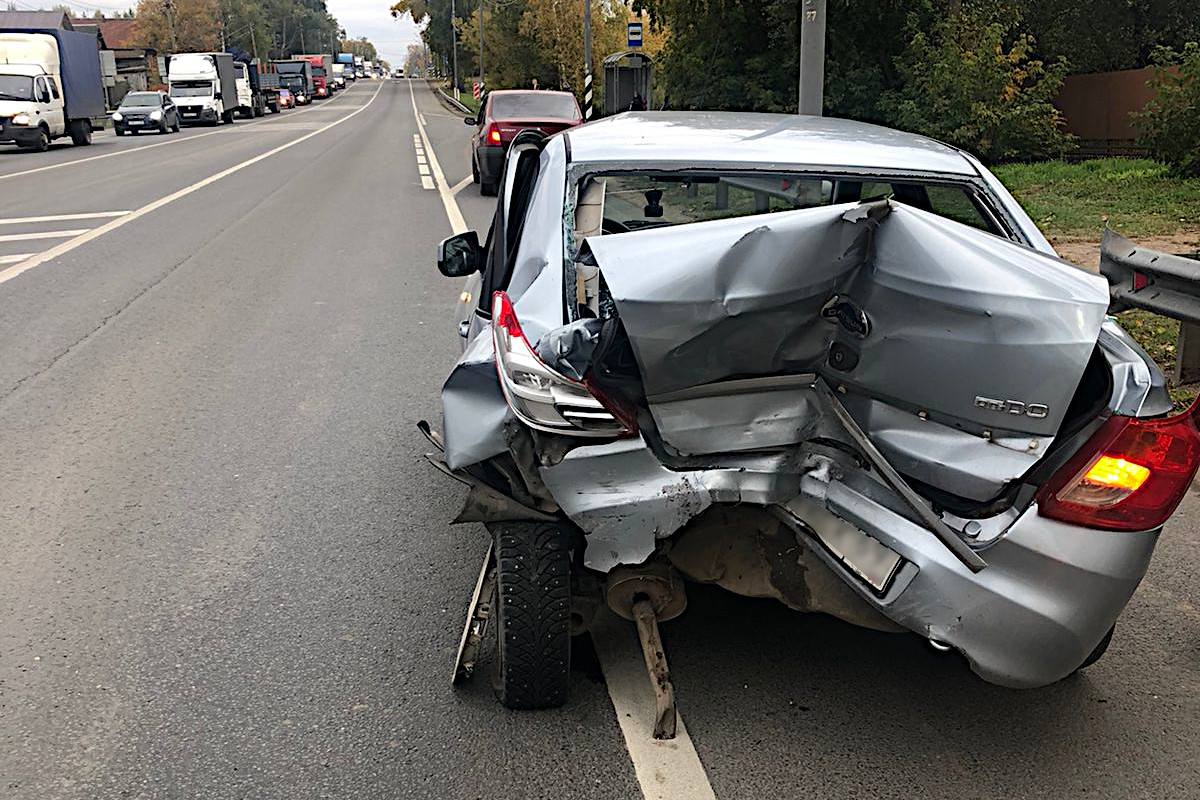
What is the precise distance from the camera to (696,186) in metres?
4.41

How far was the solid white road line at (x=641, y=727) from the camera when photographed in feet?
10.5

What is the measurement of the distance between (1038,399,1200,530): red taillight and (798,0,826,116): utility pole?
909cm

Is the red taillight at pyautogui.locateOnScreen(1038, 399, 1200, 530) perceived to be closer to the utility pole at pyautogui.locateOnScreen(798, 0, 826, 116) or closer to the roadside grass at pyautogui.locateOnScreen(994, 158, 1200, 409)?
the roadside grass at pyautogui.locateOnScreen(994, 158, 1200, 409)

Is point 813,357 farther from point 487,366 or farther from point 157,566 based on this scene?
point 157,566

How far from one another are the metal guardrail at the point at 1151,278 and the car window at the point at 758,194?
0.78 meters

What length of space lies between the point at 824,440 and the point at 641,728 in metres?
0.99

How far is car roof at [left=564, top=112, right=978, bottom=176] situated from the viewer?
412cm

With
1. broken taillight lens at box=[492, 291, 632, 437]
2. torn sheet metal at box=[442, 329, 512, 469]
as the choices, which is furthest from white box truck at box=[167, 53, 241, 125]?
broken taillight lens at box=[492, 291, 632, 437]

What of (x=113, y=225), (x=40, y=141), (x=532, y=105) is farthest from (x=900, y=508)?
(x=40, y=141)

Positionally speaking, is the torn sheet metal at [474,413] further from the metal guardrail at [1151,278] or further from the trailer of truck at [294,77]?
the trailer of truck at [294,77]

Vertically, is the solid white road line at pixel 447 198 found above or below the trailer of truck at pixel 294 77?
below

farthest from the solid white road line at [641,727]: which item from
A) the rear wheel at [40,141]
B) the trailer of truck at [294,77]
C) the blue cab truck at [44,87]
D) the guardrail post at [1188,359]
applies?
the trailer of truck at [294,77]

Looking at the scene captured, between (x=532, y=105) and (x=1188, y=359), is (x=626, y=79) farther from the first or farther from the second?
(x=1188, y=359)

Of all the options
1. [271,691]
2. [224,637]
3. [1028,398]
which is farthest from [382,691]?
[1028,398]
